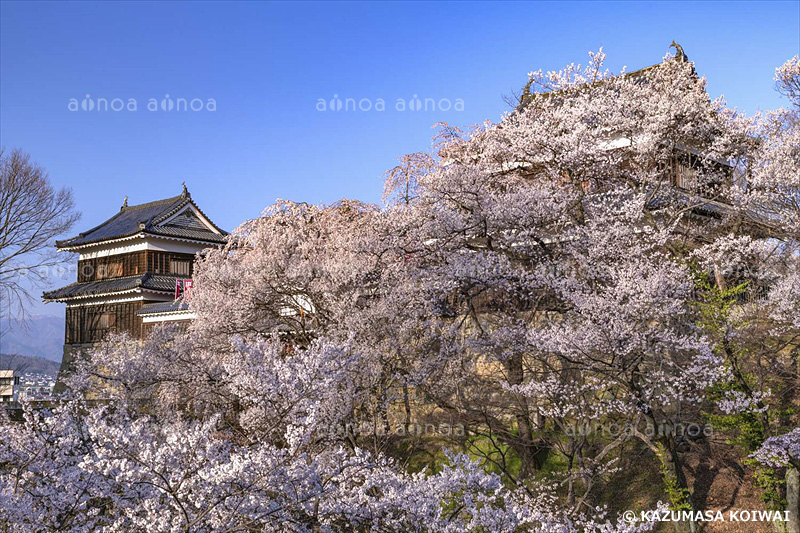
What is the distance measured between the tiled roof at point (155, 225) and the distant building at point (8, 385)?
784cm

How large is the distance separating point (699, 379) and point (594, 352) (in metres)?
2.05

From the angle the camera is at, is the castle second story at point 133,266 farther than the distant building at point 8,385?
Yes

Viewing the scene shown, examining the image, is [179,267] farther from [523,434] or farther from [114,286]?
[523,434]

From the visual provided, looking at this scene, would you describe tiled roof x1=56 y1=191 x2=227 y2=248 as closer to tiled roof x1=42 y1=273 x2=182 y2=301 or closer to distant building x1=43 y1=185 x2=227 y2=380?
distant building x1=43 y1=185 x2=227 y2=380

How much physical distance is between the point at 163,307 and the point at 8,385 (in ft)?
22.5

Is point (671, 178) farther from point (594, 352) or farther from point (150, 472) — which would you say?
point (150, 472)

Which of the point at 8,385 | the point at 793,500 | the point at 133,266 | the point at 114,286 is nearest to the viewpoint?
the point at 793,500

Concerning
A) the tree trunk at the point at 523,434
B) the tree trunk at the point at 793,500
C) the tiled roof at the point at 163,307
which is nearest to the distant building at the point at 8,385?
the tiled roof at the point at 163,307

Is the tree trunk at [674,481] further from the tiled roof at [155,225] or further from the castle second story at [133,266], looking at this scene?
the tiled roof at [155,225]

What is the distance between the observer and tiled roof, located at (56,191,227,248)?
3275 centimetres

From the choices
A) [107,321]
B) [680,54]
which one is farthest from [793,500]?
[107,321]

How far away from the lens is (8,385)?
93.4 feet

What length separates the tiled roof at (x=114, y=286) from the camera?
102 ft

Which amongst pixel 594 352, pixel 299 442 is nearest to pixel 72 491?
pixel 299 442
